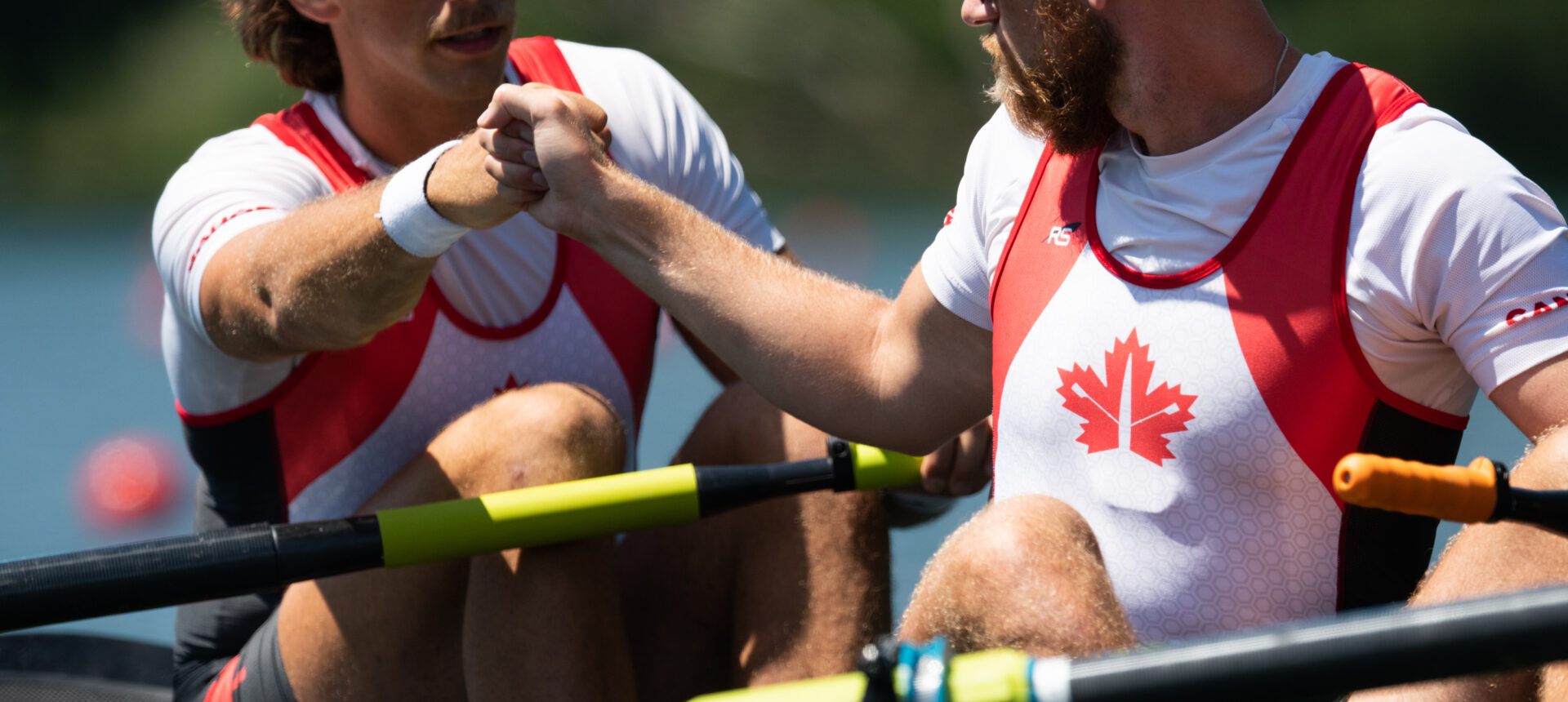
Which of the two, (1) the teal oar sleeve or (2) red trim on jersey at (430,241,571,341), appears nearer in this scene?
(1) the teal oar sleeve

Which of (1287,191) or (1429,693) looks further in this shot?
(1287,191)

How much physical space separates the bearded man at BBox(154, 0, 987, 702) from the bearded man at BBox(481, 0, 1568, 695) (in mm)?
359

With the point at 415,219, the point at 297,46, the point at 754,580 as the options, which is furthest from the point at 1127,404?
the point at 297,46

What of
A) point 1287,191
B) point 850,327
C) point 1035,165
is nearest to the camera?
point 1287,191

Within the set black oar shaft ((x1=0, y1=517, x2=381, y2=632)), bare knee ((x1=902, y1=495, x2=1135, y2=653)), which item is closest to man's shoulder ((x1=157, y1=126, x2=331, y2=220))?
black oar shaft ((x1=0, y1=517, x2=381, y2=632))

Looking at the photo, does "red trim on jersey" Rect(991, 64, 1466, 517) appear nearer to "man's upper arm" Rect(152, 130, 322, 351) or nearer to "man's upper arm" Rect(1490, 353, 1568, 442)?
"man's upper arm" Rect(1490, 353, 1568, 442)

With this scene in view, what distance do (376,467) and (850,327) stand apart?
0.62 metres

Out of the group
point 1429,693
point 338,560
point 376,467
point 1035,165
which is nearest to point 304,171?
point 376,467

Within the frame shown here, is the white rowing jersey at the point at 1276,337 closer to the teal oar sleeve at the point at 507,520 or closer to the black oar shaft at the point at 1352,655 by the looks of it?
the black oar shaft at the point at 1352,655

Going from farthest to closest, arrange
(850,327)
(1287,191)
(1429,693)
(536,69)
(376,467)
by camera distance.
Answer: (536,69) → (376,467) → (850,327) → (1287,191) → (1429,693)

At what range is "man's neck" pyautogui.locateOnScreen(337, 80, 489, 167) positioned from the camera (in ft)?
5.77

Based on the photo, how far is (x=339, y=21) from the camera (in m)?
1.79

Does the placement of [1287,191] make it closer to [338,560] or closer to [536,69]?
[338,560]

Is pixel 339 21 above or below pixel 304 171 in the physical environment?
above
